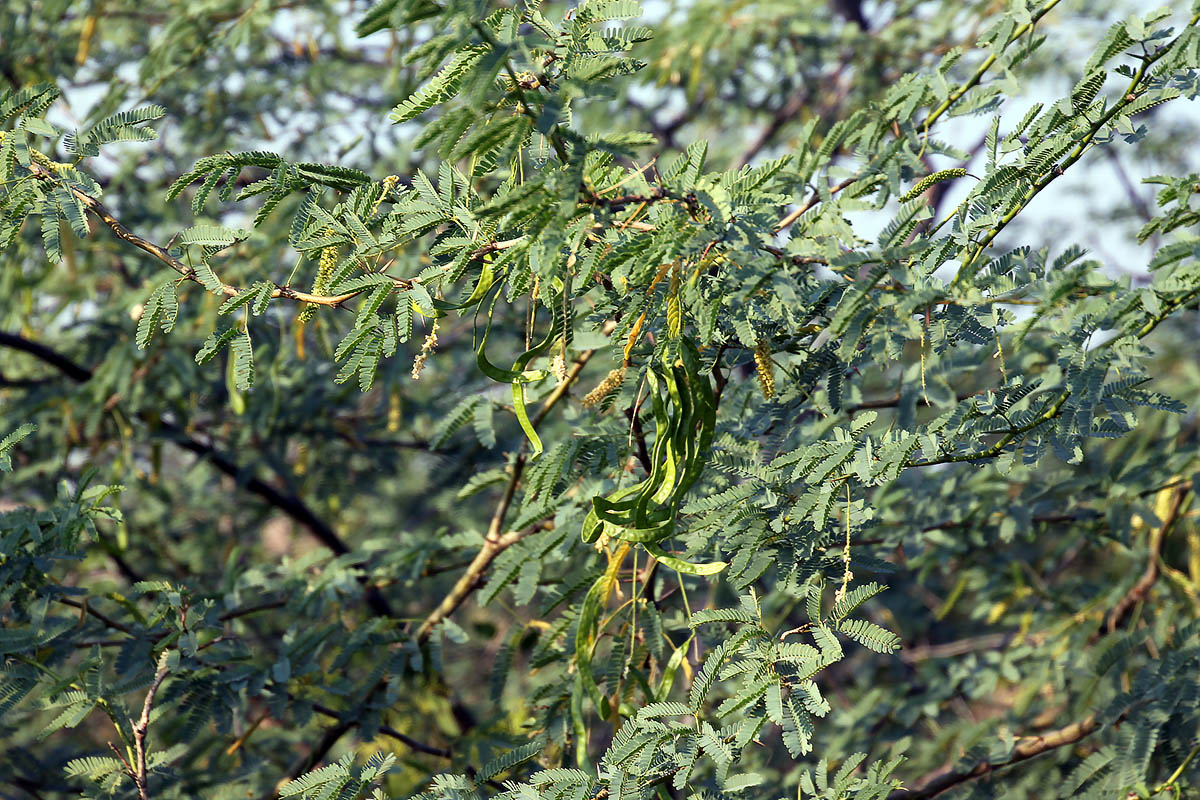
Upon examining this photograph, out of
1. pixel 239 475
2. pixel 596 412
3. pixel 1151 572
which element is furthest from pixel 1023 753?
pixel 239 475

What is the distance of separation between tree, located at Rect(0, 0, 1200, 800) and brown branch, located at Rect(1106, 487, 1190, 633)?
4cm

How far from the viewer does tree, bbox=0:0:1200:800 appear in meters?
1.24

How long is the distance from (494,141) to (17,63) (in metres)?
2.69

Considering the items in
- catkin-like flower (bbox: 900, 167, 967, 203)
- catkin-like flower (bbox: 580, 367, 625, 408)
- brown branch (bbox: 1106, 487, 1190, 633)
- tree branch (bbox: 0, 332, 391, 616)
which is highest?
catkin-like flower (bbox: 900, 167, 967, 203)

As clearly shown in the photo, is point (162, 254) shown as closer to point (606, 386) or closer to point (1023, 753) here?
point (606, 386)

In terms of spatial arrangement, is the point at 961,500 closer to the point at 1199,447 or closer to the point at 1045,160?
the point at 1199,447

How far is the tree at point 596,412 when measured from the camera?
1244mm

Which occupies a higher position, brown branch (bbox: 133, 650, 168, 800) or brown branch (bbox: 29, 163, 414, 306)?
brown branch (bbox: 29, 163, 414, 306)

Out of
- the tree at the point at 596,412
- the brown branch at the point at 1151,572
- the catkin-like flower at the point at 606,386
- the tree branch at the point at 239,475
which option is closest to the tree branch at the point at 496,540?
the tree at the point at 596,412

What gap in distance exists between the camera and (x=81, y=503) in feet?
5.83

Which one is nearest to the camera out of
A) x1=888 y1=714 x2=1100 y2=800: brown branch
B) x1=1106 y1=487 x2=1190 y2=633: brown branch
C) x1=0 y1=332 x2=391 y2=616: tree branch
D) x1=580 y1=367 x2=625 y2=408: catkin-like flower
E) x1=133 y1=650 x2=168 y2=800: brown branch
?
x1=580 y1=367 x2=625 y2=408: catkin-like flower

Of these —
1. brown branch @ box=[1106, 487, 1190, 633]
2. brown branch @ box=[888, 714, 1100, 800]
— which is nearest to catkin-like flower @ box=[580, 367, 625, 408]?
brown branch @ box=[888, 714, 1100, 800]

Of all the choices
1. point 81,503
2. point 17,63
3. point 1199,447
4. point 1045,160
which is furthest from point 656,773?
point 17,63

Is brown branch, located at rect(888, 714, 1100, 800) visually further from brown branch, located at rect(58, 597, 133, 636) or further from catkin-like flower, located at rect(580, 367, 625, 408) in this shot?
brown branch, located at rect(58, 597, 133, 636)
